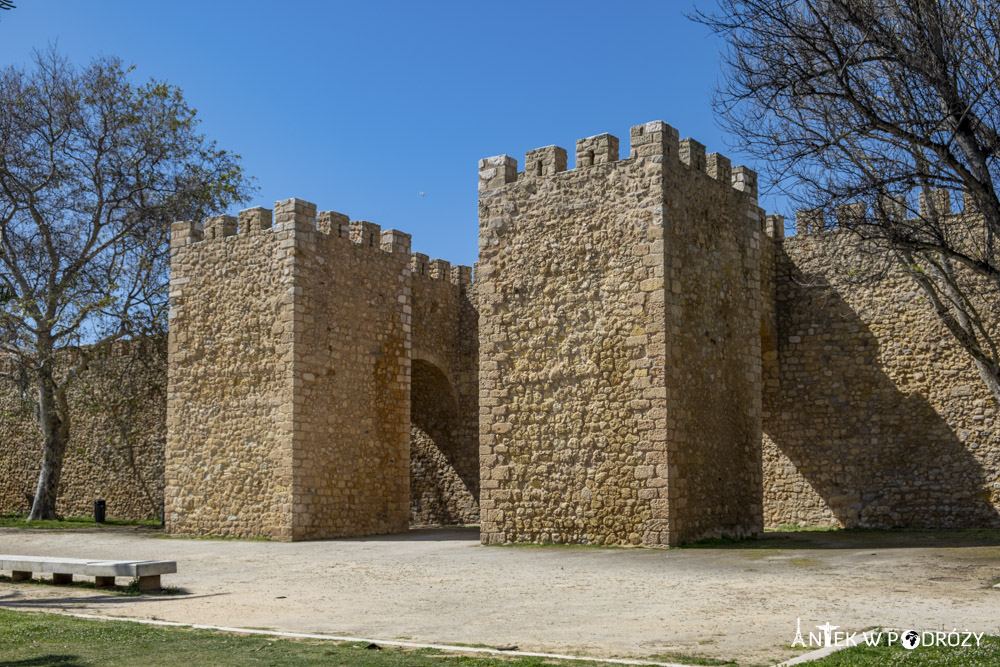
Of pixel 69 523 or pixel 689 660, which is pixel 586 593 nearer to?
pixel 689 660

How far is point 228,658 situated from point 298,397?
9.38m

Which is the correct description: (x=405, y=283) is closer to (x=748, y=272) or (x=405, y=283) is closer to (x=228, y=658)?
(x=748, y=272)

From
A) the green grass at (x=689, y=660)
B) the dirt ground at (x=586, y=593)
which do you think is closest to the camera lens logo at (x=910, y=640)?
the dirt ground at (x=586, y=593)

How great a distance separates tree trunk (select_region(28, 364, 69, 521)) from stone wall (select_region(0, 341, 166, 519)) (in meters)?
0.50

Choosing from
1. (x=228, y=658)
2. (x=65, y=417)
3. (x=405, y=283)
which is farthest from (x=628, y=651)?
(x=65, y=417)

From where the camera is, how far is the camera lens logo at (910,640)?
5191 millimetres

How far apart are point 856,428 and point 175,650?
13.0 m

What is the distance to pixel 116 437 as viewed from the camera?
2173 centimetres

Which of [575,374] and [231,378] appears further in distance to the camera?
[231,378]

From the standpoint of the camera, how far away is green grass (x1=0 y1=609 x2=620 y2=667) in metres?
5.28

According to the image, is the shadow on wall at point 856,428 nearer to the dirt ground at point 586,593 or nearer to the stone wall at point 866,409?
the stone wall at point 866,409

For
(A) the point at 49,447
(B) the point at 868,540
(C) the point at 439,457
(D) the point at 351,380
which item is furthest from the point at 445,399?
(B) the point at 868,540

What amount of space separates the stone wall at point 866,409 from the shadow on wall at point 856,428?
0.02 metres

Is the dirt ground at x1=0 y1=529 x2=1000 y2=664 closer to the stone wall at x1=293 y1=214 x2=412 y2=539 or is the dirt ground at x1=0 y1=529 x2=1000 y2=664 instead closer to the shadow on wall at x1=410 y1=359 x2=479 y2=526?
the stone wall at x1=293 y1=214 x2=412 y2=539
